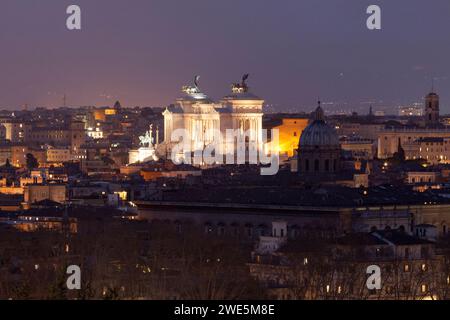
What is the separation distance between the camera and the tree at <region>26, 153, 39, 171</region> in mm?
130300

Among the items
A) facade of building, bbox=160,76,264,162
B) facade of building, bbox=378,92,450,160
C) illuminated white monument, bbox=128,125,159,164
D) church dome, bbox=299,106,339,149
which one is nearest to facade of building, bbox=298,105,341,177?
church dome, bbox=299,106,339,149

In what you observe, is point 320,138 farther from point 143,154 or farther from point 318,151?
point 143,154

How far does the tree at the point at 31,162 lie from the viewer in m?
130

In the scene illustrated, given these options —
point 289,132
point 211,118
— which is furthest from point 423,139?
point 211,118

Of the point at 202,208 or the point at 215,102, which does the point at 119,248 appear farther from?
the point at 215,102

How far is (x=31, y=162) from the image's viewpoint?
132250 millimetres

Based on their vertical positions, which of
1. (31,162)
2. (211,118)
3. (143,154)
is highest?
(211,118)

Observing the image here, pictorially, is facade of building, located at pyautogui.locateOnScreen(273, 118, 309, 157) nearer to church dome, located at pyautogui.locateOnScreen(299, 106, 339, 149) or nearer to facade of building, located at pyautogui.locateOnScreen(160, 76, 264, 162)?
facade of building, located at pyautogui.locateOnScreen(160, 76, 264, 162)

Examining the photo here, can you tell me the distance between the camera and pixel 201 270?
173ft

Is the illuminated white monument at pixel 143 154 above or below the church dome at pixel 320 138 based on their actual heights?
below

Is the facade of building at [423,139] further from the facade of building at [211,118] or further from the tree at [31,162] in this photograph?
the tree at [31,162]

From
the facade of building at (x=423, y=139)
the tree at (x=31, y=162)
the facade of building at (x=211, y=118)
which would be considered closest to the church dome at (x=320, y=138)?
the tree at (x=31, y=162)

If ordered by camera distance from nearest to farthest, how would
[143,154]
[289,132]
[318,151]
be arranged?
[318,151], [143,154], [289,132]
